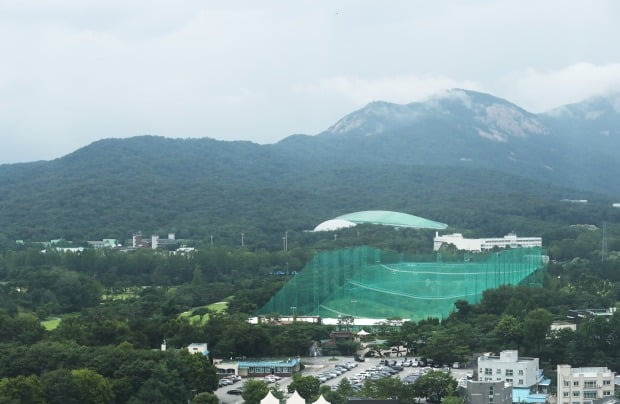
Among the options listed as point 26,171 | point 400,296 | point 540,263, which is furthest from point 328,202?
point 400,296

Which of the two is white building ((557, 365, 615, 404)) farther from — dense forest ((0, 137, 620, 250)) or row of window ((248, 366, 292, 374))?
dense forest ((0, 137, 620, 250))

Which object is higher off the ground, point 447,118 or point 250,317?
point 447,118

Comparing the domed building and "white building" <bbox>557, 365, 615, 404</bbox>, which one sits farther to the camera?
the domed building

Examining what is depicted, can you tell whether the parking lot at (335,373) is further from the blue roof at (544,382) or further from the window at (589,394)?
the window at (589,394)

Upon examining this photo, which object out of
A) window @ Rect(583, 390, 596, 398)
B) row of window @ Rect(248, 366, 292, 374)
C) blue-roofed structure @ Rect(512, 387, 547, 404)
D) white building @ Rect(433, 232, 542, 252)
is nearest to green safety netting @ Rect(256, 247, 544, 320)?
row of window @ Rect(248, 366, 292, 374)

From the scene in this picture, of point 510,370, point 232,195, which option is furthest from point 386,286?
point 232,195

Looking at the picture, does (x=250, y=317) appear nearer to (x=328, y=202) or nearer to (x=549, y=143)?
(x=328, y=202)

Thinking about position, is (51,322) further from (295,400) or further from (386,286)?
(295,400)
